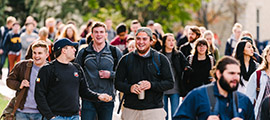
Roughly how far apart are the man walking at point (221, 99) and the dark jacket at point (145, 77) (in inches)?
86.4

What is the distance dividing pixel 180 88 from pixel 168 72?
3.69 metres

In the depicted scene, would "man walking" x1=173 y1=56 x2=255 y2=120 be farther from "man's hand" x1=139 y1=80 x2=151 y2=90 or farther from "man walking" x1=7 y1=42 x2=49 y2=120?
"man walking" x1=7 y1=42 x2=49 y2=120

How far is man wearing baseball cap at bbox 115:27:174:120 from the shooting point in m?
8.11

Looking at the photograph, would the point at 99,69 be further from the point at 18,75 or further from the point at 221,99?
the point at 221,99

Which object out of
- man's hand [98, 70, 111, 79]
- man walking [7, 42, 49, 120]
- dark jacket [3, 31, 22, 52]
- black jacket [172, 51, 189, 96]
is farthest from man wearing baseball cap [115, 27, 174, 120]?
dark jacket [3, 31, 22, 52]

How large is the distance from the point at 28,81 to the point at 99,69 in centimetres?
110

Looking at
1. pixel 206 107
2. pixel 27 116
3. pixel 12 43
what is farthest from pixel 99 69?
pixel 12 43

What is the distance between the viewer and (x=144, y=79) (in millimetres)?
8141

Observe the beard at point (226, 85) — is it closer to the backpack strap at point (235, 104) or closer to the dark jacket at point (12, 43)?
the backpack strap at point (235, 104)

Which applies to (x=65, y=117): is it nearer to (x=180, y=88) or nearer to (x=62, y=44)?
(x=62, y=44)

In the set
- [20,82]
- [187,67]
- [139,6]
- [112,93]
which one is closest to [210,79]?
[187,67]

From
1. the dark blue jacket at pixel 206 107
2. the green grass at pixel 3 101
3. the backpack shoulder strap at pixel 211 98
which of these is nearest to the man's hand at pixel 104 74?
the dark blue jacket at pixel 206 107

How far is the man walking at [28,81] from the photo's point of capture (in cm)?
827

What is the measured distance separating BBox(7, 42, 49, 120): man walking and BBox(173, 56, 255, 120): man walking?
9.75ft
